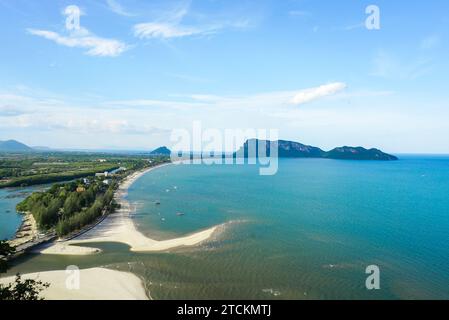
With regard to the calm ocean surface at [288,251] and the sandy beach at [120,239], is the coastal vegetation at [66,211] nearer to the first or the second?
the sandy beach at [120,239]

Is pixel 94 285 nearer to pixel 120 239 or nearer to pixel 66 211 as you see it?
pixel 120 239

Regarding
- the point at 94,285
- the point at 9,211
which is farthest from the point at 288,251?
the point at 9,211

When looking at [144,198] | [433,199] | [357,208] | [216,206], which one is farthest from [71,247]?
[433,199]

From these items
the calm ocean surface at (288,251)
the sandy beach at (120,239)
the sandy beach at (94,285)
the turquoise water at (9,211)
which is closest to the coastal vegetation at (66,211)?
the sandy beach at (120,239)

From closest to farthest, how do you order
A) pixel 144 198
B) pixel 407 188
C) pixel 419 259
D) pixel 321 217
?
pixel 419 259, pixel 321 217, pixel 144 198, pixel 407 188

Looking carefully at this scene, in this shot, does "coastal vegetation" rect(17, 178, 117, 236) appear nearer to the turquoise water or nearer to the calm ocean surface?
the turquoise water
